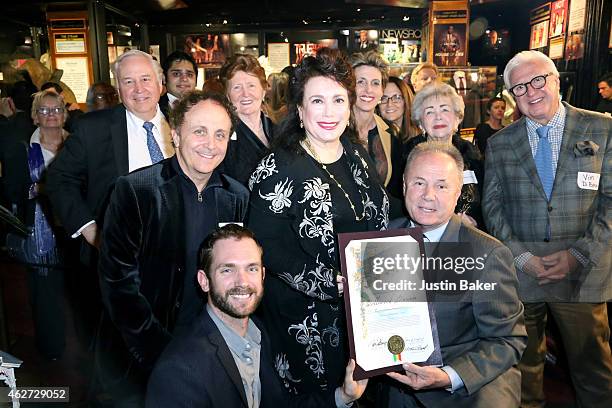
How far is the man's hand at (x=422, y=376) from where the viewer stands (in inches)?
65.7

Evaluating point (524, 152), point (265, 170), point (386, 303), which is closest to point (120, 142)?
point (265, 170)

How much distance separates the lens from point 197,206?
87.8 inches

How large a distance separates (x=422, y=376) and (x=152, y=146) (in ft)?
6.54

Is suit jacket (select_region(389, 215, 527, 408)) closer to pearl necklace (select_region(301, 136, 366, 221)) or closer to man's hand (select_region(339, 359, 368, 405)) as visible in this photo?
man's hand (select_region(339, 359, 368, 405))

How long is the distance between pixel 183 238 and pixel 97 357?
882 millimetres

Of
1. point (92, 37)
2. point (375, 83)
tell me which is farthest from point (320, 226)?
point (92, 37)

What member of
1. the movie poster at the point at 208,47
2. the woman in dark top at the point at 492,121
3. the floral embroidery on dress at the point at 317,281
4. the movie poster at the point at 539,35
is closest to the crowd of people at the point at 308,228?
the floral embroidery on dress at the point at 317,281

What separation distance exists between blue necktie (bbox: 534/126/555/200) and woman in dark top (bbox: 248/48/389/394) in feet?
3.42

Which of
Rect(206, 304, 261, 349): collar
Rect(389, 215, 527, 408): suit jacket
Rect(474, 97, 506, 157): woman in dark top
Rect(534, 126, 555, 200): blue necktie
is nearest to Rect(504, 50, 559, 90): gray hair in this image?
Rect(534, 126, 555, 200): blue necktie

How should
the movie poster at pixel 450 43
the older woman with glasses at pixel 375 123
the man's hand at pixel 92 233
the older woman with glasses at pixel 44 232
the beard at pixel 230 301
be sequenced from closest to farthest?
the beard at pixel 230 301 → the man's hand at pixel 92 233 → the older woman with glasses at pixel 375 123 → the older woman with glasses at pixel 44 232 → the movie poster at pixel 450 43

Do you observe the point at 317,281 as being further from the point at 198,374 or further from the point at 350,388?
the point at 198,374

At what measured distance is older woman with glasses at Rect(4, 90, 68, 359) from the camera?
13.1 feet

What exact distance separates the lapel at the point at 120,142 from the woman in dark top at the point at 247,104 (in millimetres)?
637

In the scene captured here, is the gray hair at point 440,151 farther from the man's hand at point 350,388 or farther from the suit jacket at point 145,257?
the suit jacket at point 145,257
